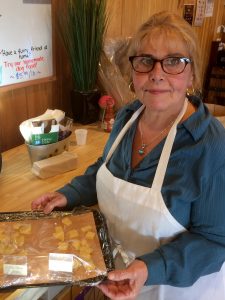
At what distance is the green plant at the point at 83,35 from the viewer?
1.44m

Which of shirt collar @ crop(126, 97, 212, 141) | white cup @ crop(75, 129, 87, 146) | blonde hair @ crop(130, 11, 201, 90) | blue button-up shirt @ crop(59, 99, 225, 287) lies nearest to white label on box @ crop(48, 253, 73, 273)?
blue button-up shirt @ crop(59, 99, 225, 287)

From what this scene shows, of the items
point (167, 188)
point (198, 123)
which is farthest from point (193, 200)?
point (198, 123)

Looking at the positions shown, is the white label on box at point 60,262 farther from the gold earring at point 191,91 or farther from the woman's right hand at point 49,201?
the gold earring at point 191,91

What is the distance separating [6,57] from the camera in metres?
1.29

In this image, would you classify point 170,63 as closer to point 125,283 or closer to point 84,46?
point 125,283

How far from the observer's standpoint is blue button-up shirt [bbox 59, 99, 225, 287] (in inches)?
30.7

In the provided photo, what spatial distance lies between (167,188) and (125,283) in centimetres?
25

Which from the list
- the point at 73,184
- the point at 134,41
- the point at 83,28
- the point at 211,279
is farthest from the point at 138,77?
the point at 83,28

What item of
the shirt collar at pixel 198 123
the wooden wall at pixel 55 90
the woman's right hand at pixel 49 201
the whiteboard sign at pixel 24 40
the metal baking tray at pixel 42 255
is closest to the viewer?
the metal baking tray at pixel 42 255

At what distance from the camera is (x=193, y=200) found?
798 mm

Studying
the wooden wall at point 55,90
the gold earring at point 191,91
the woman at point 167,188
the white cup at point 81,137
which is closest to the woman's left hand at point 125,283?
the woman at point 167,188

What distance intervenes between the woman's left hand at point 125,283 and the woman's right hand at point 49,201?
294 mm

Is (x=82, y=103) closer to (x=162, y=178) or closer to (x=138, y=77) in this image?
(x=138, y=77)

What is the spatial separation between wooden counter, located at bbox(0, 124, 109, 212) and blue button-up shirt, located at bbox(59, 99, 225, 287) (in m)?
0.39
